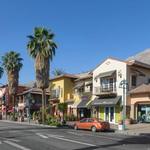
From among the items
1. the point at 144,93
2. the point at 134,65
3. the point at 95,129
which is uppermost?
the point at 134,65

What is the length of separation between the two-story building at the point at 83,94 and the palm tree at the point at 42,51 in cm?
756

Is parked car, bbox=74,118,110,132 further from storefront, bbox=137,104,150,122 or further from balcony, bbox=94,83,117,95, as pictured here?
balcony, bbox=94,83,117,95

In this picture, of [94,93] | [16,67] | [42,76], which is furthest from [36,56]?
[16,67]

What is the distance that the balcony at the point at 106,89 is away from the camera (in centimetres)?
5284

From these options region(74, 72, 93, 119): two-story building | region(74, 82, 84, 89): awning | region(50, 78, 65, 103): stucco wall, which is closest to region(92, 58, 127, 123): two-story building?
region(74, 72, 93, 119): two-story building

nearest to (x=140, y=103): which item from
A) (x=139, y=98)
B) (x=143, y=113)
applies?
(x=139, y=98)

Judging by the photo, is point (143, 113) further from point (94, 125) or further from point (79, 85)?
point (79, 85)

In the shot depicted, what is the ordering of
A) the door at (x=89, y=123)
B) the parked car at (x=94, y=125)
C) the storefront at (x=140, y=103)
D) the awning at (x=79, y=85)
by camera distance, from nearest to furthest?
the parked car at (x=94, y=125) < the door at (x=89, y=123) < the storefront at (x=140, y=103) < the awning at (x=79, y=85)

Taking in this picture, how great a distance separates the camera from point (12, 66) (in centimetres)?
7462

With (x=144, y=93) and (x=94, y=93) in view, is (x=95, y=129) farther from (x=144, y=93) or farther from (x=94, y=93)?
(x=94, y=93)

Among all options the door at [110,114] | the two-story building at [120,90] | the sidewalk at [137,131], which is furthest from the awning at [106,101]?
the sidewalk at [137,131]

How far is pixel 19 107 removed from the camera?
295ft

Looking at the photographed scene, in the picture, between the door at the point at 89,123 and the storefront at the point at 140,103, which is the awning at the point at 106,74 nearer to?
the storefront at the point at 140,103

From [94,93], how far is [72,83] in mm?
13343
